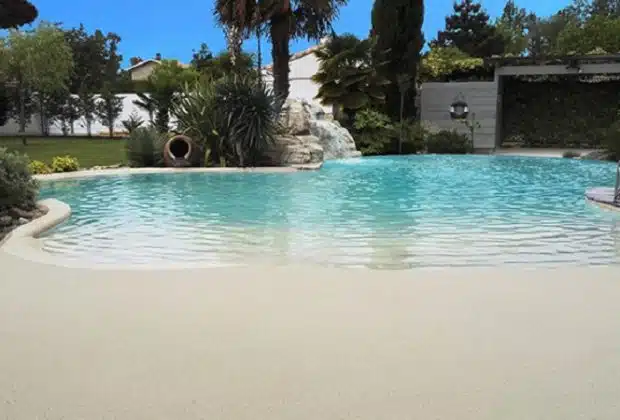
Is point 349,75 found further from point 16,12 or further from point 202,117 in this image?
point 16,12

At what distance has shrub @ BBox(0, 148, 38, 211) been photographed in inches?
257

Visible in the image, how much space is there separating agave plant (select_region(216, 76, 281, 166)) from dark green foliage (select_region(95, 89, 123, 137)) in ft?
44.8

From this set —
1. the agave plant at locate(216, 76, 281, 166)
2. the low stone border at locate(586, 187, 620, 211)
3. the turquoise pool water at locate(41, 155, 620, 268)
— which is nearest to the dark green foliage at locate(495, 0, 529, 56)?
the agave plant at locate(216, 76, 281, 166)

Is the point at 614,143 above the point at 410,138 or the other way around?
the other way around

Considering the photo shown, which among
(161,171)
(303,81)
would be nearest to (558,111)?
(303,81)

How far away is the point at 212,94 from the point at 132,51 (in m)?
44.0

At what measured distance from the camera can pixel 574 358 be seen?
2807 millimetres

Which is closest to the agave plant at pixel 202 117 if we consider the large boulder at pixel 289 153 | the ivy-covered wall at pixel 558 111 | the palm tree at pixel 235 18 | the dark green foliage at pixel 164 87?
the large boulder at pixel 289 153

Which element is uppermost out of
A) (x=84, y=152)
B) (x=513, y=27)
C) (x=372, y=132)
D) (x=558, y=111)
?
(x=513, y=27)

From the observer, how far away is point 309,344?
299cm

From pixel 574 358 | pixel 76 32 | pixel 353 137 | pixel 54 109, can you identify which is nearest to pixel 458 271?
pixel 574 358

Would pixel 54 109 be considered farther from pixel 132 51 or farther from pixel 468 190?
pixel 132 51

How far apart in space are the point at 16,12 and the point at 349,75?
10.0 metres

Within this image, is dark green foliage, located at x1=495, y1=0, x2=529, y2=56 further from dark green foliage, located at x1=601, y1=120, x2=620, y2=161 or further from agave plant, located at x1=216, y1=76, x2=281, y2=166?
agave plant, located at x1=216, y1=76, x2=281, y2=166
